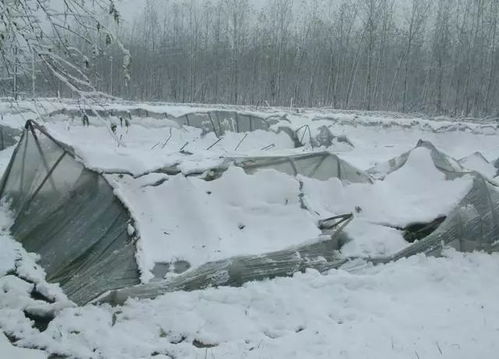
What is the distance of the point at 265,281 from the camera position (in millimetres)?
5762

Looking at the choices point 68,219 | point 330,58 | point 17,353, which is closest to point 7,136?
→ point 68,219

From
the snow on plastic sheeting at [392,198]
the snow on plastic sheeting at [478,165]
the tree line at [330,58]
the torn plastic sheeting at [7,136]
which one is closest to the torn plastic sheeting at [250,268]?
the snow on plastic sheeting at [392,198]

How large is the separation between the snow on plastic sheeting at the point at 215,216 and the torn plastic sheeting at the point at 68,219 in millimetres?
250

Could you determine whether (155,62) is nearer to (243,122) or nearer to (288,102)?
(288,102)

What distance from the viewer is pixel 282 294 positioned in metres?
5.48

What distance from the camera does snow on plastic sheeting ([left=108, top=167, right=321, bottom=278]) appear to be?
5.98 meters

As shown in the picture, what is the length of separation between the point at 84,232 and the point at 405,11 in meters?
46.0

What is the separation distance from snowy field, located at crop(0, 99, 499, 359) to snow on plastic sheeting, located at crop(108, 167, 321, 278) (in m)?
0.02

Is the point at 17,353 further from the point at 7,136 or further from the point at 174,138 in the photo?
the point at 174,138

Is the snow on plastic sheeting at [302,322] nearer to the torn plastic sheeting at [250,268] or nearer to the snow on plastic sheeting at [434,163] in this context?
the torn plastic sheeting at [250,268]

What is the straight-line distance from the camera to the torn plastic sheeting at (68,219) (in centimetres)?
537

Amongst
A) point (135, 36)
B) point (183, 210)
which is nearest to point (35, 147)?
point (183, 210)

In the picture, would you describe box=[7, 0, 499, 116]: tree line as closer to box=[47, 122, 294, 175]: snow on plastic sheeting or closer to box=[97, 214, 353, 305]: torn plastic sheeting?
box=[47, 122, 294, 175]: snow on plastic sheeting

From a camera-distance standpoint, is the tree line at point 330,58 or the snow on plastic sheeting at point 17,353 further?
the tree line at point 330,58
